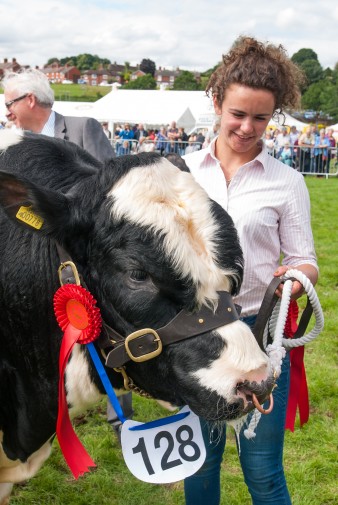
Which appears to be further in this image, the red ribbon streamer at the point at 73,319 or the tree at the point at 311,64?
the tree at the point at 311,64

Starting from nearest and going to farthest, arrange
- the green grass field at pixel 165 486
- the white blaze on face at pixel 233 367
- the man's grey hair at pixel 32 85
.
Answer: the white blaze on face at pixel 233 367
the green grass field at pixel 165 486
the man's grey hair at pixel 32 85

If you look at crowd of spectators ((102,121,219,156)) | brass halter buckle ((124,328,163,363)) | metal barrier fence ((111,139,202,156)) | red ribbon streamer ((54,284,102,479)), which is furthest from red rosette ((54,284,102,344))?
metal barrier fence ((111,139,202,156))

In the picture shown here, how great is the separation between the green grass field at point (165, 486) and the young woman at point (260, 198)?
1102 millimetres

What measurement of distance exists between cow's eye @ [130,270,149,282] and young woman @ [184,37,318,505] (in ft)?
2.60

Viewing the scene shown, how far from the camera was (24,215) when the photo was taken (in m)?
2.25

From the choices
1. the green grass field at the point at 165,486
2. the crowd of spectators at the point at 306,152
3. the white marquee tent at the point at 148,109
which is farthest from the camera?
the white marquee tent at the point at 148,109

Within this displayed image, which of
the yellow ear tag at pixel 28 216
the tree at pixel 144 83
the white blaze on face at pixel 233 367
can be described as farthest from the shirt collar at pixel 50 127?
the tree at pixel 144 83

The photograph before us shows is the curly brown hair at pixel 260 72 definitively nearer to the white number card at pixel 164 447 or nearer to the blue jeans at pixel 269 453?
the blue jeans at pixel 269 453

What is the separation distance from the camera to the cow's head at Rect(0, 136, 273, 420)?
209cm

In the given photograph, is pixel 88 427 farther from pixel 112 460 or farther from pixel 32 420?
pixel 32 420

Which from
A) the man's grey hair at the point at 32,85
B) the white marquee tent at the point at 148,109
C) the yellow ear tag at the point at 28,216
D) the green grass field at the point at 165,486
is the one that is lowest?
the white marquee tent at the point at 148,109

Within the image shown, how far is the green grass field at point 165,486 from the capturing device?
3854 millimetres

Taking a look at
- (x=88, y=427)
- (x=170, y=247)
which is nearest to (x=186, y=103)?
(x=88, y=427)

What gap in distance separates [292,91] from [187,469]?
182 centimetres
